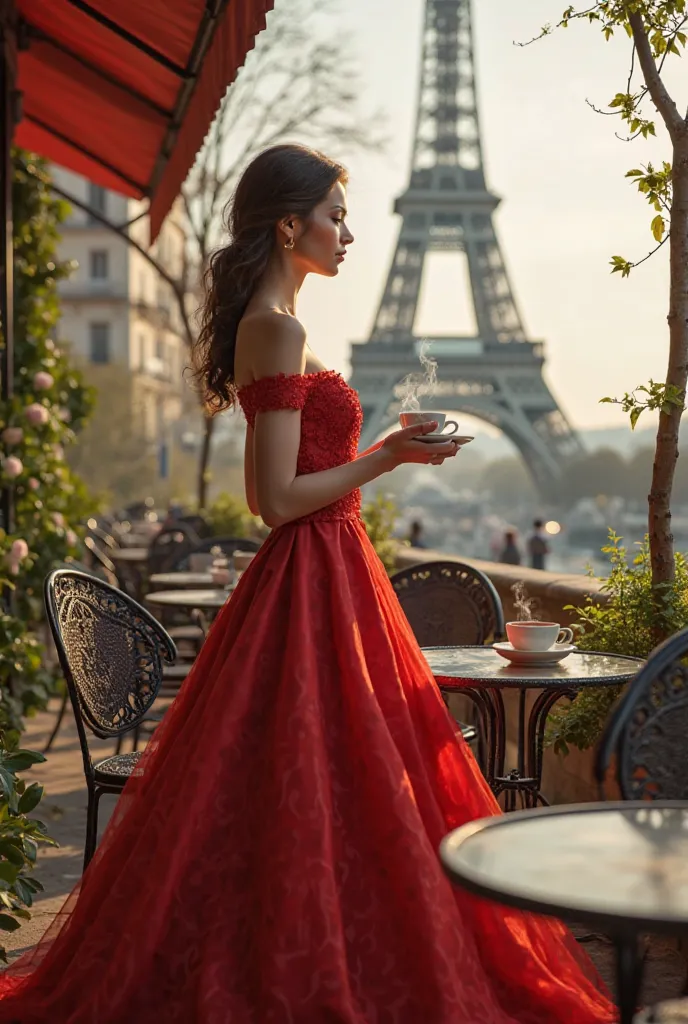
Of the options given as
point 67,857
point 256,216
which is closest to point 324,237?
point 256,216

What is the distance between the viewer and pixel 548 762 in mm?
5082

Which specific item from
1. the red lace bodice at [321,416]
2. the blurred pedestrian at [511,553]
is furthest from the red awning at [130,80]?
the blurred pedestrian at [511,553]

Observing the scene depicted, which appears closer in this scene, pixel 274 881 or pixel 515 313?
pixel 274 881

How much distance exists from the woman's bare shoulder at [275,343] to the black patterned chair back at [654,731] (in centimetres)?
114

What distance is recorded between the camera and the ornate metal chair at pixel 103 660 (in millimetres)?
3406

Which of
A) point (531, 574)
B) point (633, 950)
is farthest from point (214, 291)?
point (531, 574)

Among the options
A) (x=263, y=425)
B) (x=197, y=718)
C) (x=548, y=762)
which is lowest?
(x=548, y=762)

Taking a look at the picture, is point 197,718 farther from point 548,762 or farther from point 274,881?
point 548,762

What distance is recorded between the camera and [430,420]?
2889 millimetres

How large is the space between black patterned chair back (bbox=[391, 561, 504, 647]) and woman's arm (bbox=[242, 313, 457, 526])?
151cm

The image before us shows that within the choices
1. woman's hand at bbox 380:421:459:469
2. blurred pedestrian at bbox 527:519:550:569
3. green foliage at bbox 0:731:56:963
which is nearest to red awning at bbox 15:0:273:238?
woman's hand at bbox 380:421:459:469

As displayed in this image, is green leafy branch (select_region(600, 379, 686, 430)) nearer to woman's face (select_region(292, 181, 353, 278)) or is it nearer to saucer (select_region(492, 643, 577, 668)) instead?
saucer (select_region(492, 643, 577, 668))

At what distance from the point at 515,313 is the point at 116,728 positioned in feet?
132

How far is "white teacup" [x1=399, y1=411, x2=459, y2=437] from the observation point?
2.88 meters
